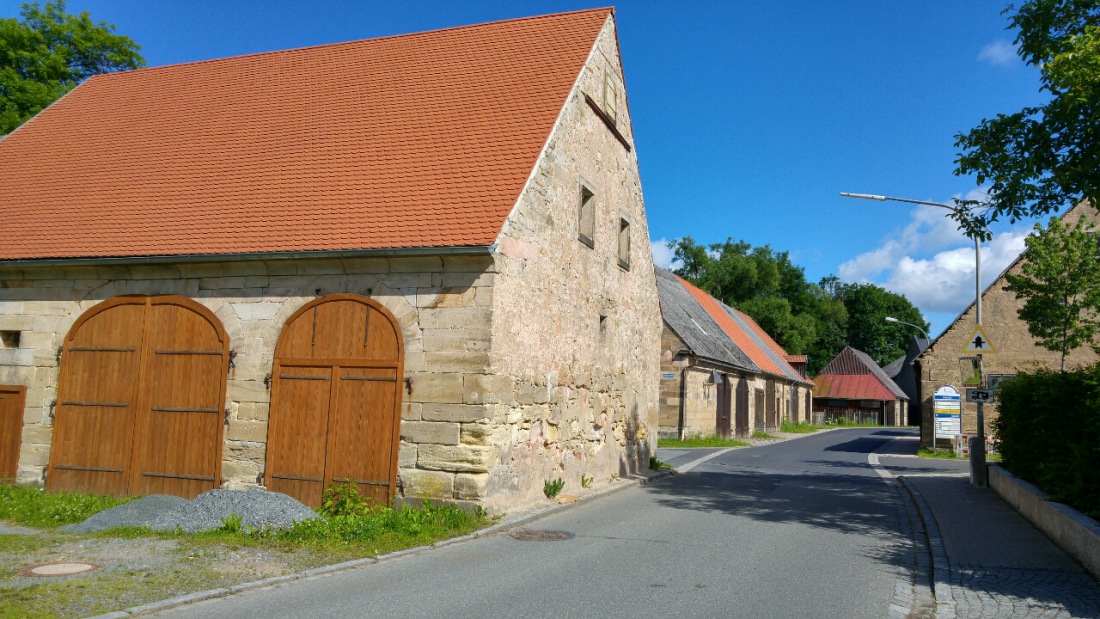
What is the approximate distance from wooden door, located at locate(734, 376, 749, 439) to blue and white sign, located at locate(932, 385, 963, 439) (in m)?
9.60

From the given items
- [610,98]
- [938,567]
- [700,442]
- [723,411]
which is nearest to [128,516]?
[938,567]

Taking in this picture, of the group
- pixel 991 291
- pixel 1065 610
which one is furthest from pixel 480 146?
pixel 991 291

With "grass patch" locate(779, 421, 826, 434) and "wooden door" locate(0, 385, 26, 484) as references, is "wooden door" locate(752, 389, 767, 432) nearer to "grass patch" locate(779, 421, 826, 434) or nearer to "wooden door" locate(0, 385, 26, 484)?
"grass patch" locate(779, 421, 826, 434)

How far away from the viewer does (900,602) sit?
7117 mm

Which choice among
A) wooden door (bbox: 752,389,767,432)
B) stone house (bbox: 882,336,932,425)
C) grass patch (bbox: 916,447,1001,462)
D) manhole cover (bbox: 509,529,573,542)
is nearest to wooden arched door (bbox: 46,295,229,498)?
manhole cover (bbox: 509,529,573,542)

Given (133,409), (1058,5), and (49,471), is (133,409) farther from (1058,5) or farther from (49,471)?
(1058,5)

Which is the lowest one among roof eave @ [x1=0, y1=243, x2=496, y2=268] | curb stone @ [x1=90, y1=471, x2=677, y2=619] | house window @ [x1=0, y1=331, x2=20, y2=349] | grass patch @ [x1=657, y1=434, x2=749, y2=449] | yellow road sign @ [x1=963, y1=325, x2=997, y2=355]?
curb stone @ [x1=90, y1=471, x2=677, y2=619]

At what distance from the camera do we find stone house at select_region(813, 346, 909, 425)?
68875mm

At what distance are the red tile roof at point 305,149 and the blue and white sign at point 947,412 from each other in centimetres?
1859

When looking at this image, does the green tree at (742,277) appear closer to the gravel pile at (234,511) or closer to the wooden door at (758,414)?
the wooden door at (758,414)

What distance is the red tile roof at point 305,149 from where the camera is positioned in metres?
12.1

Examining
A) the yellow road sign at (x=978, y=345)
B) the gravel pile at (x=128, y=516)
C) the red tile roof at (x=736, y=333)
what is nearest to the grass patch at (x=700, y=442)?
the red tile roof at (x=736, y=333)

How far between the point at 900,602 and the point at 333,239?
837 cm

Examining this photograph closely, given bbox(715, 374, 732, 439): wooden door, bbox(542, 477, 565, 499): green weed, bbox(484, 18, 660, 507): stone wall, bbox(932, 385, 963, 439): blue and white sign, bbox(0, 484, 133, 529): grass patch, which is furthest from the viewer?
bbox(715, 374, 732, 439): wooden door
